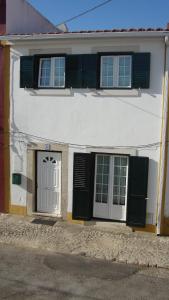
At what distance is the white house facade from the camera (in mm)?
10188

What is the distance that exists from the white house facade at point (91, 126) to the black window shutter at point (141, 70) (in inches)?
1.1

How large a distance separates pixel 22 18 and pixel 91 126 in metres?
4.96

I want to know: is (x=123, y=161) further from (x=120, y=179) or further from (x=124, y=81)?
(x=124, y=81)

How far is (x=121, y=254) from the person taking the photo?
29.9ft

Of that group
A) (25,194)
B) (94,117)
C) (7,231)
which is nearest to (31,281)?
(7,231)

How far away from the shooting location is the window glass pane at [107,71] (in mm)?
10602

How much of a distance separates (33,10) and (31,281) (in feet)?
33.8

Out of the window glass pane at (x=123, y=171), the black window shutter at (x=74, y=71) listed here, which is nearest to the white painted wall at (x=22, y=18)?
the black window shutter at (x=74, y=71)

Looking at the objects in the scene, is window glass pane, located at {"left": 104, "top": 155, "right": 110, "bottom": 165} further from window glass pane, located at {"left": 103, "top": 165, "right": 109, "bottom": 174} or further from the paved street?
the paved street

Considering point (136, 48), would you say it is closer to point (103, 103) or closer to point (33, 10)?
point (103, 103)

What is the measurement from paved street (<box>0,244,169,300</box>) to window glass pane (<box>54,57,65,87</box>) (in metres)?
5.16

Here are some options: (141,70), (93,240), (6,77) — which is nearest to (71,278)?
(93,240)

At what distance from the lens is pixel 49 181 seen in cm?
1162

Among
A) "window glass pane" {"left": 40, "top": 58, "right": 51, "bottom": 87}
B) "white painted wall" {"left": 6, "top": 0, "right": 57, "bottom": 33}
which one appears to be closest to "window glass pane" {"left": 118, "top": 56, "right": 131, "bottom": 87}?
"window glass pane" {"left": 40, "top": 58, "right": 51, "bottom": 87}
